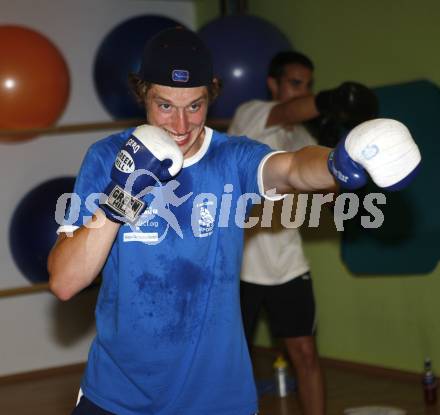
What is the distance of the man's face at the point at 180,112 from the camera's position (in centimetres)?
220

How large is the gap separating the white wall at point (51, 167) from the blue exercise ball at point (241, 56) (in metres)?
1.14

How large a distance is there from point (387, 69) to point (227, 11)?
1.49 metres

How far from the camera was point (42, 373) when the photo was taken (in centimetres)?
564

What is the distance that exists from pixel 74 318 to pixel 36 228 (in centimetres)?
107

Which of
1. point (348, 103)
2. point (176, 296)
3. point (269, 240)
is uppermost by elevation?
point (348, 103)

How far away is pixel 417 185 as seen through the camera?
4.51 meters

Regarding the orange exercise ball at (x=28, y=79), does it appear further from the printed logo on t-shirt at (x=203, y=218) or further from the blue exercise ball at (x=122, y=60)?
the printed logo on t-shirt at (x=203, y=218)

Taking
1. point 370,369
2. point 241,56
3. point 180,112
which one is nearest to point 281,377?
point 370,369

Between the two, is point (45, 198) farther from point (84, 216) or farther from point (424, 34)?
point (84, 216)

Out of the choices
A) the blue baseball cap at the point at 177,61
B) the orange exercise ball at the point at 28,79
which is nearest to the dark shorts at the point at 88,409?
the blue baseball cap at the point at 177,61

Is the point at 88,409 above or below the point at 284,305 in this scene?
below

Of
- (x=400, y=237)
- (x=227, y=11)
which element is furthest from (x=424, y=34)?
(x=227, y=11)

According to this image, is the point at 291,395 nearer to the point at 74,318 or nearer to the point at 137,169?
the point at 74,318

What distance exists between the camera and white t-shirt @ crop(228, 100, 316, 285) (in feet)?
13.0
